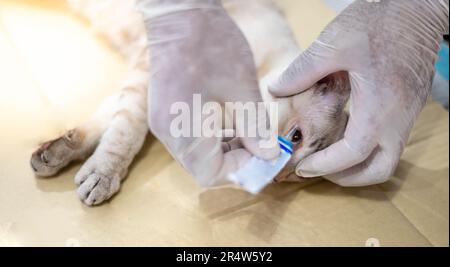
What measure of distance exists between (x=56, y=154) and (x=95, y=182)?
11cm

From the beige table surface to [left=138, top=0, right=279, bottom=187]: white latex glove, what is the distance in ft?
0.58

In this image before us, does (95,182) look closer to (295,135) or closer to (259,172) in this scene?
(259,172)

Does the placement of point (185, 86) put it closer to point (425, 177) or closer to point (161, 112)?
point (161, 112)

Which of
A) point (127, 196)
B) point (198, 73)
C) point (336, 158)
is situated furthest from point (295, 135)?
point (127, 196)

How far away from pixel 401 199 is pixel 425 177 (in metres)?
0.18

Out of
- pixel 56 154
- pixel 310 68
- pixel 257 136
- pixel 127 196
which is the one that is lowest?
pixel 127 196

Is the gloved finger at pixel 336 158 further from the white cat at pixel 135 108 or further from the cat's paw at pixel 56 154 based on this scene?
the cat's paw at pixel 56 154

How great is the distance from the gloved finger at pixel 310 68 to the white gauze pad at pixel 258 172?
139 millimetres

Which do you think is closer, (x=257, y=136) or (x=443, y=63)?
(x=257, y=136)

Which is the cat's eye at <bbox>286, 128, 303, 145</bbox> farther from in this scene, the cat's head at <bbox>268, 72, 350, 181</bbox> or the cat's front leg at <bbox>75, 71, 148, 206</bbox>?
the cat's front leg at <bbox>75, 71, 148, 206</bbox>

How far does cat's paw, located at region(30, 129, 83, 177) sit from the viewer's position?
3.22 feet

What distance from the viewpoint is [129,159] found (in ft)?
3.73

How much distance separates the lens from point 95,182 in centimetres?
101
